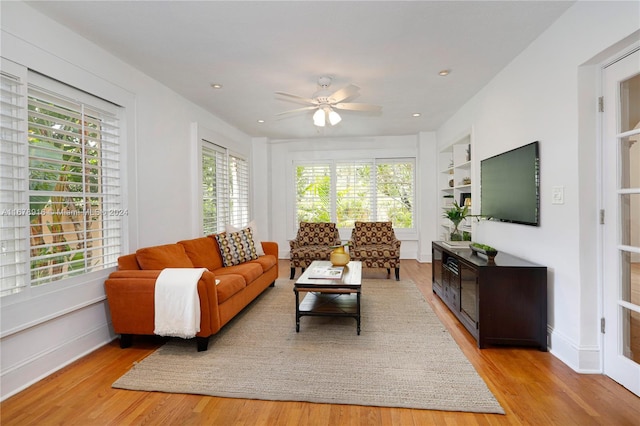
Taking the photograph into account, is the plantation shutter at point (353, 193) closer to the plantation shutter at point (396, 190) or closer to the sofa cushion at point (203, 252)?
the plantation shutter at point (396, 190)

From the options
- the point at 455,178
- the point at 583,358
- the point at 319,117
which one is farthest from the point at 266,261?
the point at 455,178

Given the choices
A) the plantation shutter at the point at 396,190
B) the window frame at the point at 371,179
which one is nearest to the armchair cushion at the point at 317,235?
the window frame at the point at 371,179

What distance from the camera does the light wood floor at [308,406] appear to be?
5.54 feet

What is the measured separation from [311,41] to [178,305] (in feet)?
8.06

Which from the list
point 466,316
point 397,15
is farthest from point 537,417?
point 397,15

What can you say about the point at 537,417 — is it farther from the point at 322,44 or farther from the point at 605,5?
the point at 322,44

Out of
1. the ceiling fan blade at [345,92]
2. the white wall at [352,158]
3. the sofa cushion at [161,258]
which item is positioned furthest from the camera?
the white wall at [352,158]

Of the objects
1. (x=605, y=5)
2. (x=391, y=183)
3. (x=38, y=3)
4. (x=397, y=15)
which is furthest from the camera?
(x=391, y=183)

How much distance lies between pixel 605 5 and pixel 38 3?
3.79 m

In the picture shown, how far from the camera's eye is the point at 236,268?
3553mm

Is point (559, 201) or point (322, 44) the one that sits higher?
point (322, 44)

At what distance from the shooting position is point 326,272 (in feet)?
10.4

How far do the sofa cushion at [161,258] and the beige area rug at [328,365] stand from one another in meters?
0.71

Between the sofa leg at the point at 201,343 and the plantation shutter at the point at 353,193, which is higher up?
the plantation shutter at the point at 353,193
